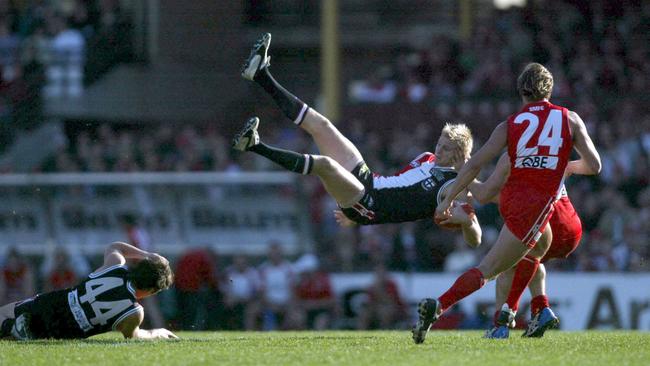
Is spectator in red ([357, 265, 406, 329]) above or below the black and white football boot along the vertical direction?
below

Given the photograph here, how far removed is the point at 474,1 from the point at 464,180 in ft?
51.2

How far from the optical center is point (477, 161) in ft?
29.8

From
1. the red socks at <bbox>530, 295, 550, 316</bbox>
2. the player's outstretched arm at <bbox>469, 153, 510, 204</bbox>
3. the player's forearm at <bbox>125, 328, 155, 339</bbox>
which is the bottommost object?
the player's forearm at <bbox>125, 328, 155, 339</bbox>

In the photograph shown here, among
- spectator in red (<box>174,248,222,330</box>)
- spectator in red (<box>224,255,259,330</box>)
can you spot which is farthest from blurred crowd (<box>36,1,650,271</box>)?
spectator in red (<box>174,248,222,330</box>)

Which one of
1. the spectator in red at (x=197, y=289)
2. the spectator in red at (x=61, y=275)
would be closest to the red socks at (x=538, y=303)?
the spectator in red at (x=197, y=289)

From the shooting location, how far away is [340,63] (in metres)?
25.0

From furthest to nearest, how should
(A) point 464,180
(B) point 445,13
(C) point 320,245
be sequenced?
(B) point 445,13 < (C) point 320,245 < (A) point 464,180

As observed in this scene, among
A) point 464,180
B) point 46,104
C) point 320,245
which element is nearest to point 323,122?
point 464,180

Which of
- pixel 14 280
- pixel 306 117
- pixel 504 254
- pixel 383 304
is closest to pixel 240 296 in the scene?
pixel 383 304

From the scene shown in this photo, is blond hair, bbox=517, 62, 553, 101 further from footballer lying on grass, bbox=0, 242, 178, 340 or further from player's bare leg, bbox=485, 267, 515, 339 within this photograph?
footballer lying on grass, bbox=0, 242, 178, 340

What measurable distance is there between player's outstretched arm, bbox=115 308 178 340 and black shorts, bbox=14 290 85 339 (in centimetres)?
34

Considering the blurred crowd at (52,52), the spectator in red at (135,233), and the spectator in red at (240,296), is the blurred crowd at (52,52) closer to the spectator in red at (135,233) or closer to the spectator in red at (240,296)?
the spectator in red at (135,233)

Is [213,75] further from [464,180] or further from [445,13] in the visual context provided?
[464,180]

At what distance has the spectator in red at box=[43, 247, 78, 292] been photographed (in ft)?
58.3
